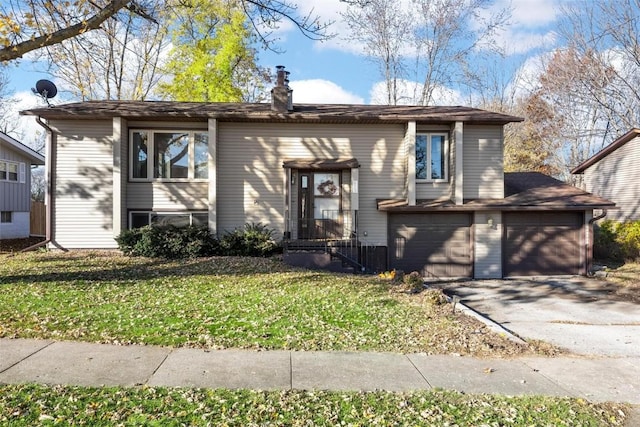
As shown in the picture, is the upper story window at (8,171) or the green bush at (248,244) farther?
the upper story window at (8,171)

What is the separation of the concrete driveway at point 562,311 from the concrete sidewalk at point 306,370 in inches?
53.1

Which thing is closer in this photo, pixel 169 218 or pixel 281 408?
pixel 281 408

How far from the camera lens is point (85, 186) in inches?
544

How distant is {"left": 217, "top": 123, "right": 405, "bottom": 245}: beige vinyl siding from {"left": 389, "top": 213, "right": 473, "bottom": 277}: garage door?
57 cm

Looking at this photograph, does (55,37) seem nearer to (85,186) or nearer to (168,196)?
(168,196)

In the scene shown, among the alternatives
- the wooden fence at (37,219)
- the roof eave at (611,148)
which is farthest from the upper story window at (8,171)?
the roof eave at (611,148)

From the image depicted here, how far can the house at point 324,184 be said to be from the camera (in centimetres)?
1377

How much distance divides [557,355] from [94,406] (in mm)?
5355

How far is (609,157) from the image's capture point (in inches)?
757

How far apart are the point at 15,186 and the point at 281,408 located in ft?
74.1

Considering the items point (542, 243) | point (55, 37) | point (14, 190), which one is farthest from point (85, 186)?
point (542, 243)

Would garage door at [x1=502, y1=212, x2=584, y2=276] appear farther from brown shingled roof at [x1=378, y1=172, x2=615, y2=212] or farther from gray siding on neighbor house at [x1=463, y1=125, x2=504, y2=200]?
gray siding on neighbor house at [x1=463, y1=125, x2=504, y2=200]

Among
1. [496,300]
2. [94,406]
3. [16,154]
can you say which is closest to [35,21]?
[94,406]

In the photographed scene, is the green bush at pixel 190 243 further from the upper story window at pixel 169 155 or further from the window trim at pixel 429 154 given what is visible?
the window trim at pixel 429 154
